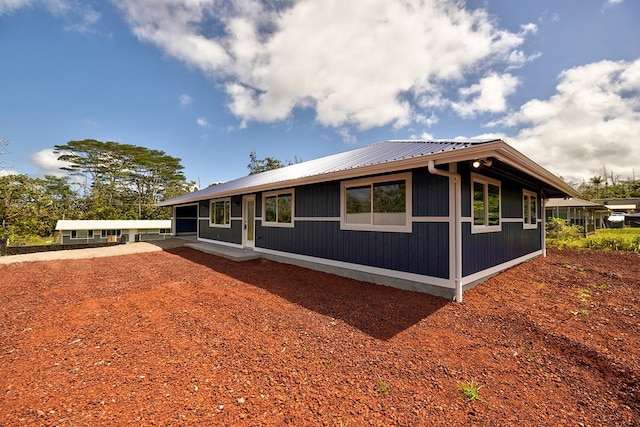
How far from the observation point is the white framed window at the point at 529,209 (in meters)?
7.97

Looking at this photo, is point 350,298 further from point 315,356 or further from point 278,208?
point 278,208

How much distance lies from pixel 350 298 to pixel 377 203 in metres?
2.08

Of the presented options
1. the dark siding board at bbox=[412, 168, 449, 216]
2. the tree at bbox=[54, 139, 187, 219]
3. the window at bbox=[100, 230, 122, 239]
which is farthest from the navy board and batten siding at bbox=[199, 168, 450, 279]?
the tree at bbox=[54, 139, 187, 219]

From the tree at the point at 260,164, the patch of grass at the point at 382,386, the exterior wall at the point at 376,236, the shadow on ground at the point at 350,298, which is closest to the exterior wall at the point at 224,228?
the exterior wall at the point at 376,236

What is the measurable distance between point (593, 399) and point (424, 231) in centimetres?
288

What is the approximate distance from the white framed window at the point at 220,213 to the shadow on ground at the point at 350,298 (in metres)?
4.85

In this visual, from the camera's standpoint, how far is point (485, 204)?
5.60 m

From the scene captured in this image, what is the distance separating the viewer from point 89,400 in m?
2.01

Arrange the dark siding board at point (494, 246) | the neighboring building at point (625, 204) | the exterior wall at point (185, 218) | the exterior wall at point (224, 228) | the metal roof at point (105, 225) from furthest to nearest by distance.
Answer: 1. the neighboring building at point (625, 204)
2. the metal roof at point (105, 225)
3. the exterior wall at point (185, 218)
4. the exterior wall at point (224, 228)
5. the dark siding board at point (494, 246)

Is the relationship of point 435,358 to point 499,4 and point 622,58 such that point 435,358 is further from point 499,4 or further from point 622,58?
point 622,58

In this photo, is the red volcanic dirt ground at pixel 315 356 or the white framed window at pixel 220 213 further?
the white framed window at pixel 220 213

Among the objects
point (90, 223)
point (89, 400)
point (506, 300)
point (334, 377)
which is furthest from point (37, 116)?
point (506, 300)

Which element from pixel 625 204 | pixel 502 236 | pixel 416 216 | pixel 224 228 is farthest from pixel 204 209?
pixel 625 204

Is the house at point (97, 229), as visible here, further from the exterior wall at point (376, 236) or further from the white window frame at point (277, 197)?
the exterior wall at point (376, 236)
